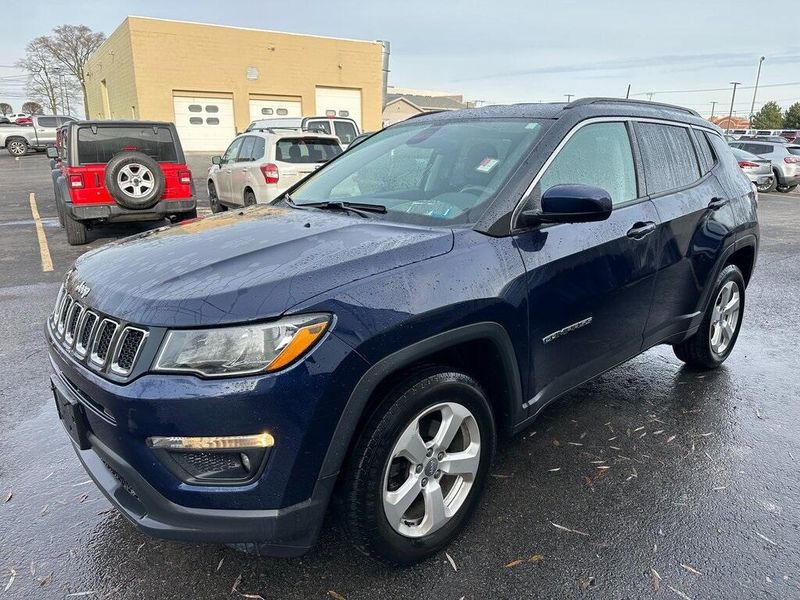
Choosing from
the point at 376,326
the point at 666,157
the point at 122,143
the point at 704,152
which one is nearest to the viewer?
the point at 376,326

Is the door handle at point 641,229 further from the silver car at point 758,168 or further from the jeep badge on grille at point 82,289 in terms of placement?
the silver car at point 758,168

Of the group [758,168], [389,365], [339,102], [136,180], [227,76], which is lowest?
[758,168]

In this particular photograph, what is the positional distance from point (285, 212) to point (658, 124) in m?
2.33

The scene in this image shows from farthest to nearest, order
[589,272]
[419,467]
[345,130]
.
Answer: [345,130]
[589,272]
[419,467]

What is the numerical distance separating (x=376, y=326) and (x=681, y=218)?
237cm

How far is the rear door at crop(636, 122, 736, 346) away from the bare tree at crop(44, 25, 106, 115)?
64.8 m

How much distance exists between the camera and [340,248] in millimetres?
2213

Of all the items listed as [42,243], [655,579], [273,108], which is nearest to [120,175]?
[42,243]

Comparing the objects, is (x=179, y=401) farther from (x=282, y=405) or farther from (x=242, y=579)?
(x=242, y=579)

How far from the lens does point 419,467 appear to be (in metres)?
2.24

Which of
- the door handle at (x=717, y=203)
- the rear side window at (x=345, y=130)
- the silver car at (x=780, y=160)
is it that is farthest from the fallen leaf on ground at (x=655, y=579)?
the silver car at (x=780, y=160)

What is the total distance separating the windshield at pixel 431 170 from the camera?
267 centimetres

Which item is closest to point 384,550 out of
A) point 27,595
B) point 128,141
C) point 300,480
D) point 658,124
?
point 300,480

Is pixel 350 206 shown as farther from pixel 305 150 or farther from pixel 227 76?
pixel 227 76
